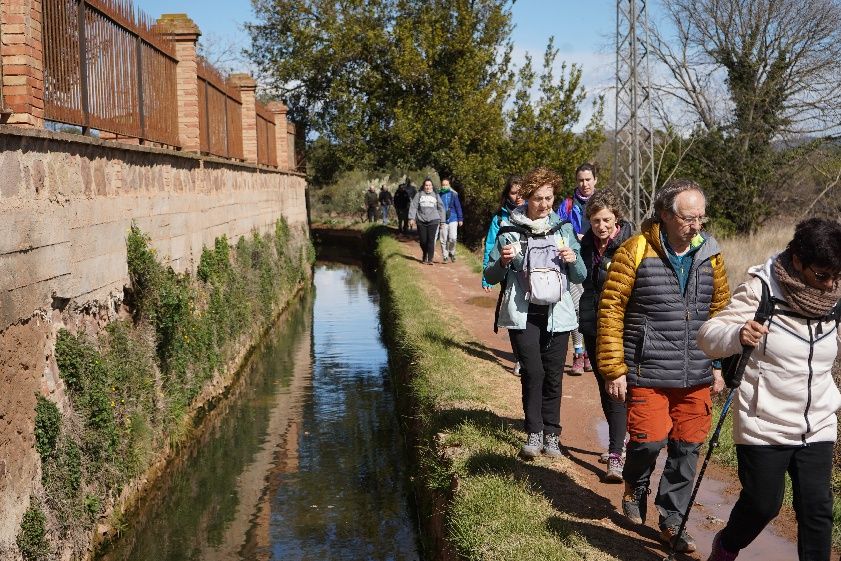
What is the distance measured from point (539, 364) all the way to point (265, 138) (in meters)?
16.5

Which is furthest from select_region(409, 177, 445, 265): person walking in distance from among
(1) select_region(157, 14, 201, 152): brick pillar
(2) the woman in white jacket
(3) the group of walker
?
(2) the woman in white jacket

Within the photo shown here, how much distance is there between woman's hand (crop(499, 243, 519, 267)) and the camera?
18.4 ft

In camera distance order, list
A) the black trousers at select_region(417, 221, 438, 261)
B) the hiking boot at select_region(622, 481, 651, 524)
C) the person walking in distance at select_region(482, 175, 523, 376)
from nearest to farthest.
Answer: the hiking boot at select_region(622, 481, 651, 524) → the person walking in distance at select_region(482, 175, 523, 376) → the black trousers at select_region(417, 221, 438, 261)

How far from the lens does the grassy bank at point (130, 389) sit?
5562 mm

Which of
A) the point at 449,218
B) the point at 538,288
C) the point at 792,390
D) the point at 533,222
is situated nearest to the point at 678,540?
the point at 792,390

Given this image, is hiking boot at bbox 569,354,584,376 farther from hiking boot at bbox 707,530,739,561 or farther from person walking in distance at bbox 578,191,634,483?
hiking boot at bbox 707,530,739,561

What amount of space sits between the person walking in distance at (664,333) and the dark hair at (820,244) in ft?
2.61

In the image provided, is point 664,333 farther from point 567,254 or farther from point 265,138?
point 265,138

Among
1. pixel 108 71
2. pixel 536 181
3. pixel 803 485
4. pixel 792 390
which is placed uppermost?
pixel 108 71

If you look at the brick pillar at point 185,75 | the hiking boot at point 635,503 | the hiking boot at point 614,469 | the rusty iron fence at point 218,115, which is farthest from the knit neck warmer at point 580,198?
the rusty iron fence at point 218,115

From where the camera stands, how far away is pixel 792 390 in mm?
3785

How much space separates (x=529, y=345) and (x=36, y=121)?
354 centimetres

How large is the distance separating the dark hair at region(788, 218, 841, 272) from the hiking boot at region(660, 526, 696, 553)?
1.58 metres

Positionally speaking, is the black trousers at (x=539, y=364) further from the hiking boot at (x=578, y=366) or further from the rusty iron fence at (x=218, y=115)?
the rusty iron fence at (x=218, y=115)
